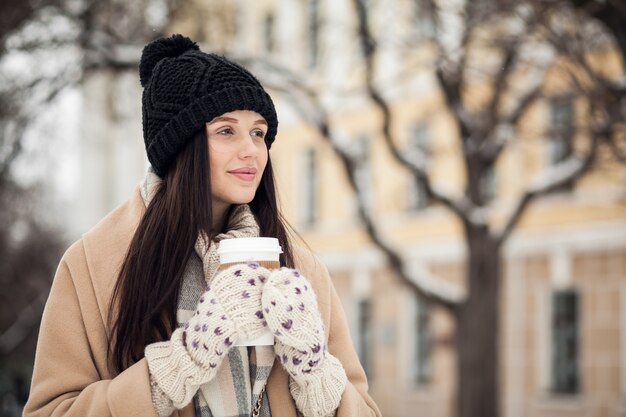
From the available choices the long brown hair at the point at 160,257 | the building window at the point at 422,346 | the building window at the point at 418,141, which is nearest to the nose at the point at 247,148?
the long brown hair at the point at 160,257

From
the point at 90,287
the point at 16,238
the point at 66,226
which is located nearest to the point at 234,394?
the point at 90,287

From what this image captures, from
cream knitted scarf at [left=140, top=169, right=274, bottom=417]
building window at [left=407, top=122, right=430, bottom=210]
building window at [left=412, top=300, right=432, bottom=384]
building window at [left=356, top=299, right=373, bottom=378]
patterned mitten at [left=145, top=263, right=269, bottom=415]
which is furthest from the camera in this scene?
building window at [left=356, top=299, right=373, bottom=378]

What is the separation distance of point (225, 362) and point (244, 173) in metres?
0.54

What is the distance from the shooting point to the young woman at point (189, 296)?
2.78 m

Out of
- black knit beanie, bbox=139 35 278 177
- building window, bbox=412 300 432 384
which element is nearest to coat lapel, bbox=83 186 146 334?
black knit beanie, bbox=139 35 278 177

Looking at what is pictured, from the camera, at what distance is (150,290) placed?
9.70 ft

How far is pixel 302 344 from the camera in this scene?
2773mm

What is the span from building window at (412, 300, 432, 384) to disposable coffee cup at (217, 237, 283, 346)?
70.5ft

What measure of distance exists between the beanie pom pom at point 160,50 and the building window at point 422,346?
2123 centimetres

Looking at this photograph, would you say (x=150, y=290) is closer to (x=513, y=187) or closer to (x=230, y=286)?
(x=230, y=286)

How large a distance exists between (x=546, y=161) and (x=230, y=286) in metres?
19.4

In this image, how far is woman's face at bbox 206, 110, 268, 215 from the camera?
3.06m

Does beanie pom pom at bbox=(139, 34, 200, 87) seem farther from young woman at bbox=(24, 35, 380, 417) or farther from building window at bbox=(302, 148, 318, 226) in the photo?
building window at bbox=(302, 148, 318, 226)

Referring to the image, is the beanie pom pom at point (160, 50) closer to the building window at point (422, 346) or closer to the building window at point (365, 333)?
the building window at point (422, 346)
